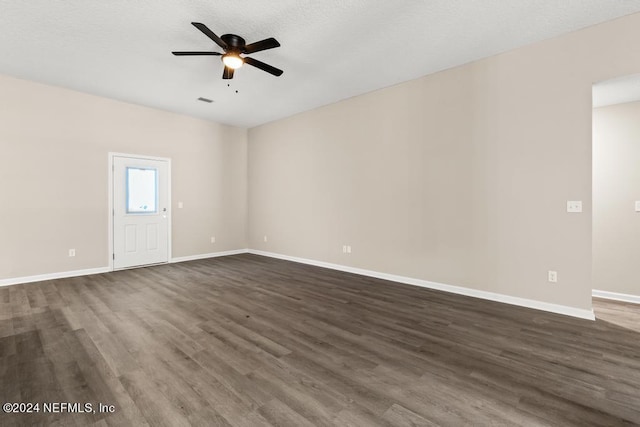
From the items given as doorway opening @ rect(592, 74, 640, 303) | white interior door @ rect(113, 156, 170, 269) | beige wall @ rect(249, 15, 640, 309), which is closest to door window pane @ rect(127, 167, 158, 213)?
white interior door @ rect(113, 156, 170, 269)

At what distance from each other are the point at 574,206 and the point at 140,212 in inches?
270

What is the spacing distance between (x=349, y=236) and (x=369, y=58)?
2.90 meters

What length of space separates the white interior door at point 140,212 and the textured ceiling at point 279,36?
5.02 ft

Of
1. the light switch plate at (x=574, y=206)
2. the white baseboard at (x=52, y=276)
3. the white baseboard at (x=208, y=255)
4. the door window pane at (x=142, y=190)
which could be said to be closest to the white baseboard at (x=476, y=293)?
the light switch plate at (x=574, y=206)

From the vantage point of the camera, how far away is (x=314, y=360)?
2225 millimetres

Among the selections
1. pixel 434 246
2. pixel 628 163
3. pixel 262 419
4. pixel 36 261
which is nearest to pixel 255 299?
pixel 262 419

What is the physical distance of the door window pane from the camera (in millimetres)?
5562

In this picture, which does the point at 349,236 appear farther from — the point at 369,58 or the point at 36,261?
the point at 36,261

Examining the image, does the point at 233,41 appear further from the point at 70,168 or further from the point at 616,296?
the point at 616,296

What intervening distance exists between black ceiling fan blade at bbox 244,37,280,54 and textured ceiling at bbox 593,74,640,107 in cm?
353

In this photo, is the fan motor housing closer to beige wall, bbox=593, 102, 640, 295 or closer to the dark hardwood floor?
the dark hardwood floor

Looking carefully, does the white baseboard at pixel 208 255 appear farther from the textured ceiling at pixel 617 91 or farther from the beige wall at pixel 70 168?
the textured ceiling at pixel 617 91

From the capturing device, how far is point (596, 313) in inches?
130

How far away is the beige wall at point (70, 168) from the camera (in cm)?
438
